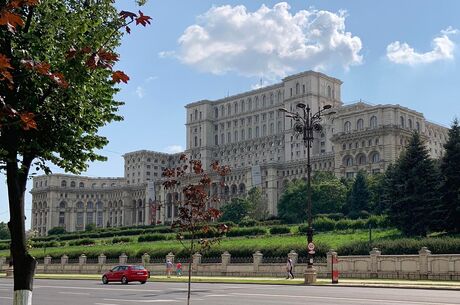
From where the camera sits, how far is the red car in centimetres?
4058

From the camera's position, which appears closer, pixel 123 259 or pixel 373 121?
pixel 123 259

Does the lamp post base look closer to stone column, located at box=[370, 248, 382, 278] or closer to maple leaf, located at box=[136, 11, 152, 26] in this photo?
stone column, located at box=[370, 248, 382, 278]

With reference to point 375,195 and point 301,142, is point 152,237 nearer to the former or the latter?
point 375,195

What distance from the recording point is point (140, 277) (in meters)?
40.6

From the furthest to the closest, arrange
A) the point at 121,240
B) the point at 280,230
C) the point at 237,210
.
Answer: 1. the point at 237,210
2. the point at 121,240
3. the point at 280,230

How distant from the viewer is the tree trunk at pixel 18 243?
10320mm

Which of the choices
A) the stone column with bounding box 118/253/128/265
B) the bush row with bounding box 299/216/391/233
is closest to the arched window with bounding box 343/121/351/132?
the bush row with bounding box 299/216/391/233

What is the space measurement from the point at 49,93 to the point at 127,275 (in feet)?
105

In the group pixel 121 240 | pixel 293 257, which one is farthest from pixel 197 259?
pixel 121 240

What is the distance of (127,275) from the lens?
133ft

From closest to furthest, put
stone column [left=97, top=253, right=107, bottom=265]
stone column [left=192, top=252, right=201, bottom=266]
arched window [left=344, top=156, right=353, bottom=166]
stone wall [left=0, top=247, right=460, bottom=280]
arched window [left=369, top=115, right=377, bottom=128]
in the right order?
stone wall [left=0, top=247, right=460, bottom=280]
stone column [left=192, top=252, right=201, bottom=266]
stone column [left=97, top=253, right=107, bottom=265]
arched window [left=344, top=156, right=353, bottom=166]
arched window [left=369, top=115, right=377, bottom=128]

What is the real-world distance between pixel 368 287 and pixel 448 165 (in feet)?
101

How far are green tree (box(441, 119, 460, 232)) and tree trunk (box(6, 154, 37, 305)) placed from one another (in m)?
50.7

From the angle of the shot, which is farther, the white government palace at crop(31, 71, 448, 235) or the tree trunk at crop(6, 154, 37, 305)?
the white government palace at crop(31, 71, 448, 235)
